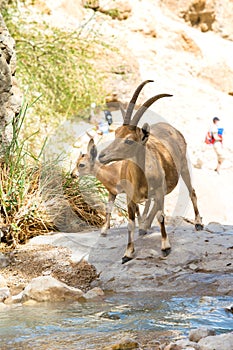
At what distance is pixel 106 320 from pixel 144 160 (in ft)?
5.47

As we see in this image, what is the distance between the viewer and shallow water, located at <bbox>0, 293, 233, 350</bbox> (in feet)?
12.6

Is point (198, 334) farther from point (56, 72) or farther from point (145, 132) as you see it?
point (56, 72)

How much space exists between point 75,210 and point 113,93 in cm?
1132

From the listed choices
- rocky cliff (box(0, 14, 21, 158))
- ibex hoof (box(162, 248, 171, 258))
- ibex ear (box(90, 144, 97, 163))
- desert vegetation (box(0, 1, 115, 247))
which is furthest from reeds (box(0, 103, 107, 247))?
ibex hoof (box(162, 248, 171, 258))

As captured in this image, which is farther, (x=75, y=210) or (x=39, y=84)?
(x=39, y=84)

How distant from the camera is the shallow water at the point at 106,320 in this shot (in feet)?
12.6

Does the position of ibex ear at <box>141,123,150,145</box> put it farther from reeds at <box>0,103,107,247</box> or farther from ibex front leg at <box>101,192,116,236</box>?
reeds at <box>0,103,107,247</box>

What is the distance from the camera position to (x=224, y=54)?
84.9 feet

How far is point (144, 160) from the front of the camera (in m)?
5.53

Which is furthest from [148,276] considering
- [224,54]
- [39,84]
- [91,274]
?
[224,54]

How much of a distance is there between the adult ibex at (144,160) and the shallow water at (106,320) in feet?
2.96

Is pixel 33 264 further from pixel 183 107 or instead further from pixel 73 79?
pixel 183 107

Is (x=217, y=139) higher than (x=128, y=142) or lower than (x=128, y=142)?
lower

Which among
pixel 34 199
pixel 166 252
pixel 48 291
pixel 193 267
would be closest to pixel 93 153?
pixel 34 199
